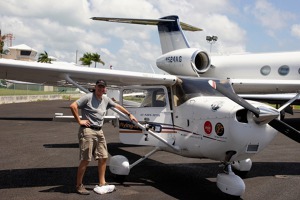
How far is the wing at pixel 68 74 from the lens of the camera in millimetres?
6000

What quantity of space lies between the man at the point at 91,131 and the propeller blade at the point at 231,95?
172 cm

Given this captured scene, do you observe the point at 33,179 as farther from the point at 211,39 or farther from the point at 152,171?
the point at 211,39

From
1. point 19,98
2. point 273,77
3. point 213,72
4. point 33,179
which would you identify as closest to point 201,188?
point 33,179

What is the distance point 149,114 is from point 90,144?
1.41 meters

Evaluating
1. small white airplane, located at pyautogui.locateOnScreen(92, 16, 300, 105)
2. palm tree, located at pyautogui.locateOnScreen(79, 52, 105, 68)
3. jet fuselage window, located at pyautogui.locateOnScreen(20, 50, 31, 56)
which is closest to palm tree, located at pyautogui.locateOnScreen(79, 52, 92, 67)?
palm tree, located at pyautogui.locateOnScreen(79, 52, 105, 68)

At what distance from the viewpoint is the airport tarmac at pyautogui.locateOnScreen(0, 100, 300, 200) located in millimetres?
5461

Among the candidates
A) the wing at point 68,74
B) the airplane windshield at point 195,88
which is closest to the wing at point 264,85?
the airplane windshield at point 195,88

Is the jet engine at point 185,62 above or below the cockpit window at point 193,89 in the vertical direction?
above

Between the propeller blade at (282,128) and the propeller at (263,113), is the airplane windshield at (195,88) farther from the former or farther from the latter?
the propeller blade at (282,128)

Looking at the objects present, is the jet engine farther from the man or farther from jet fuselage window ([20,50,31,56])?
jet fuselage window ([20,50,31,56])

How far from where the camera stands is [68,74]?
6.38 metres

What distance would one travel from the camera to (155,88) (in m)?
6.58

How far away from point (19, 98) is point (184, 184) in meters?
28.9

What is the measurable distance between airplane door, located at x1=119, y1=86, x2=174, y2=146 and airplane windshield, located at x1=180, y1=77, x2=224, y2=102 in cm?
39
